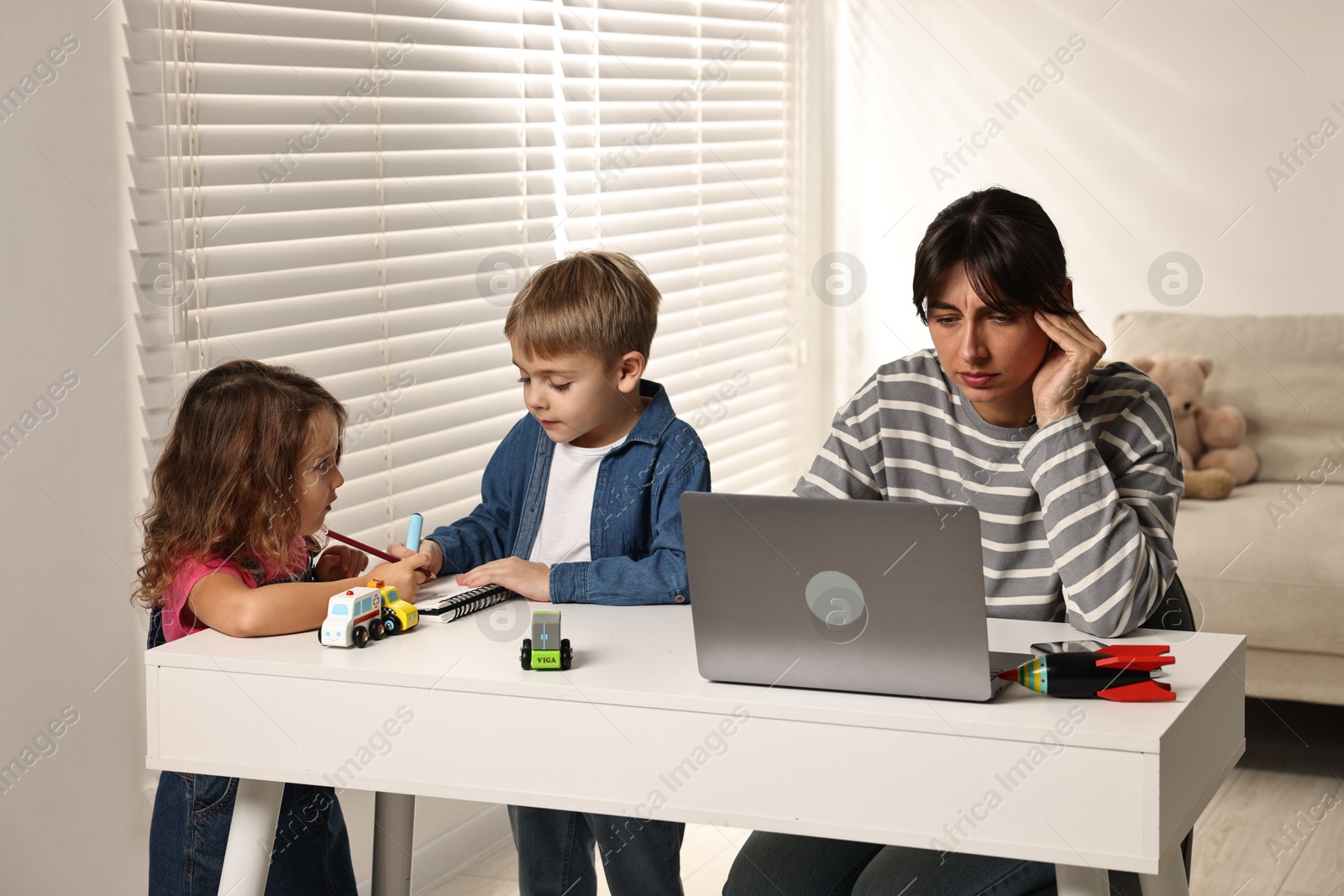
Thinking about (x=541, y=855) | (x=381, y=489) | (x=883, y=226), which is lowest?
(x=541, y=855)

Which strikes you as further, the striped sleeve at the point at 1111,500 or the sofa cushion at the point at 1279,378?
the sofa cushion at the point at 1279,378

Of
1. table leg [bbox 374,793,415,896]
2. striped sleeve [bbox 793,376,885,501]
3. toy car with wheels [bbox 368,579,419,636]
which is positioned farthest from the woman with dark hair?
toy car with wheels [bbox 368,579,419,636]

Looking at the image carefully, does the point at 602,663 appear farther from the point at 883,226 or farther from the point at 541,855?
the point at 883,226

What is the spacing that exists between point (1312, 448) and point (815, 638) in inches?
110

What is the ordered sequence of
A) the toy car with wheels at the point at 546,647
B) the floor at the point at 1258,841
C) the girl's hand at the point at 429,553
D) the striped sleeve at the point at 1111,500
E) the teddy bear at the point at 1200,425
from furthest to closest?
the teddy bear at the point at 1200,425 → the floor at the point at 1258,841 → the girl's hand at the point at 429,553 → the striped sleeve at the point at 1111,500 → the toy car with wheels at the point at 546,647

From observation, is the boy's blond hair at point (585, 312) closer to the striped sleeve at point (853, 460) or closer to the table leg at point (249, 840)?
the striped sleeve at point (853, 460)

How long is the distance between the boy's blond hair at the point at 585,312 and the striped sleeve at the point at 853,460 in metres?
0.29

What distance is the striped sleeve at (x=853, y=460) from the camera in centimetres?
162

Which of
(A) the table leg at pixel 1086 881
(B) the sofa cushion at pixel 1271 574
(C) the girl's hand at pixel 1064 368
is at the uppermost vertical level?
(C) the girl's hand at pixel 1064 368

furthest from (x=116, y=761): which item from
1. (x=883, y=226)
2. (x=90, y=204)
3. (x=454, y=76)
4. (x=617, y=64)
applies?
(x=883, y=226)

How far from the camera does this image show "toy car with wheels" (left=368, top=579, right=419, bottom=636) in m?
1.36

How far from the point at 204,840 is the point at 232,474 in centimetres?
42

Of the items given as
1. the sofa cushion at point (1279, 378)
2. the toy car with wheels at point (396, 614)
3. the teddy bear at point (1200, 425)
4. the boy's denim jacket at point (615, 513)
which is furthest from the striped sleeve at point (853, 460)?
the sofa cushion at point (1279, 378)

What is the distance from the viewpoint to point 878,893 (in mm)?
1397
